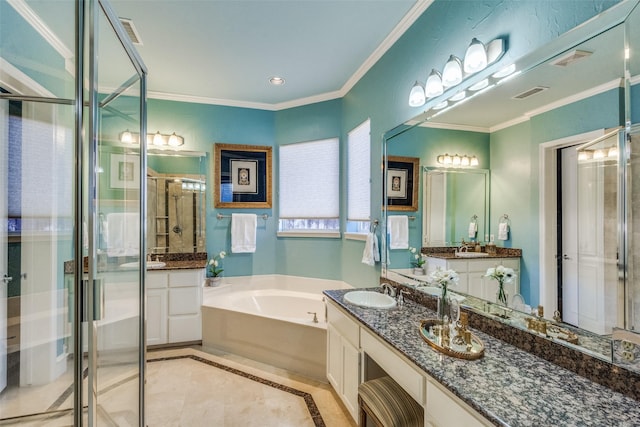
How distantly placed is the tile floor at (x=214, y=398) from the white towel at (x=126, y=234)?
663mm

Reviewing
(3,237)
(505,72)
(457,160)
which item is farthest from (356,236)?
(3,237)

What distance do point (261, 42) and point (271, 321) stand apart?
243 cm

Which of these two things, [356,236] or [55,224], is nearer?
[55,224]

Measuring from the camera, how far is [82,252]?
3.75 feet

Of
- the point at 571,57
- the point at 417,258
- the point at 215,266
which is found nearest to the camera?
the point at 571,57

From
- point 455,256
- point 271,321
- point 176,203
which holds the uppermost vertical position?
point 176,203

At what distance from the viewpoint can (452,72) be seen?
170 cm

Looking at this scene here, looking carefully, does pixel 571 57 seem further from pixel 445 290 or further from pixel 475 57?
pixel 445 290

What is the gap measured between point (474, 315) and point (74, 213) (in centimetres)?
186

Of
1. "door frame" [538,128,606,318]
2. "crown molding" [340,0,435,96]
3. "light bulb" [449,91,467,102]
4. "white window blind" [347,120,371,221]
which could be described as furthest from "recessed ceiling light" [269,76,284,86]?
"door frame" [538,128,606,318]

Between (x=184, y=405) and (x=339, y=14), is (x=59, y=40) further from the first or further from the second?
(x=184, y=405)

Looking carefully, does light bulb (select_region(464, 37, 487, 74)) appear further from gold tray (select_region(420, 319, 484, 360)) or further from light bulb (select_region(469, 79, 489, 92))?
gold tray (select_region(420, 319, 484, 360))

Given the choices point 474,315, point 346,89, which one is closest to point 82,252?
point 474,315

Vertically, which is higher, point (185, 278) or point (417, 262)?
point (417, 262)
